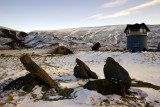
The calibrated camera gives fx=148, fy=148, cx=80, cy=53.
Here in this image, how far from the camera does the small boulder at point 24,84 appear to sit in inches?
416

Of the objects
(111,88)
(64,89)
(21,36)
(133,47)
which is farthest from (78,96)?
(21,36)

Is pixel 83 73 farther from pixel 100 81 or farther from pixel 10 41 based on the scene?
pixel 10 41

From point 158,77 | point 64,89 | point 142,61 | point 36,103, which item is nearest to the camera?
point 36,103

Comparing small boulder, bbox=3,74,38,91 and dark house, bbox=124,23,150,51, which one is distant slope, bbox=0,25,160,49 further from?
small boulder, bbox=3,74,38,91

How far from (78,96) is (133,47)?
106ft

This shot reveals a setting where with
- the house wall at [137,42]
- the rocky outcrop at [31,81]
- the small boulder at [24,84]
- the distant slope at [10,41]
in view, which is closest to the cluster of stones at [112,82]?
the rocky outcrop at [31,81]

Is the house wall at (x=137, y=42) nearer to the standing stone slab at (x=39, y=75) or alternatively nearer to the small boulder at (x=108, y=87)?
the small boulder at (x=108, y=87)

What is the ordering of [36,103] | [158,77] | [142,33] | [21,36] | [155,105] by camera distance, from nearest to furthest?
[36,103]
[155,105]
[158,77]
[142,33]
[21,36]

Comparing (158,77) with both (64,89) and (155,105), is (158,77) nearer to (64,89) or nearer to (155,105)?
(155,105)

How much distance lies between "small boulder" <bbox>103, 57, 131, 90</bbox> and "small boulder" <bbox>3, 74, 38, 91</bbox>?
5.66 m

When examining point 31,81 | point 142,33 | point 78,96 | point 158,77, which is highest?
point 142,33

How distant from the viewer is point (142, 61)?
23531 mm

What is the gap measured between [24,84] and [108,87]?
617 cm

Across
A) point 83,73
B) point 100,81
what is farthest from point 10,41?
point 100,81
